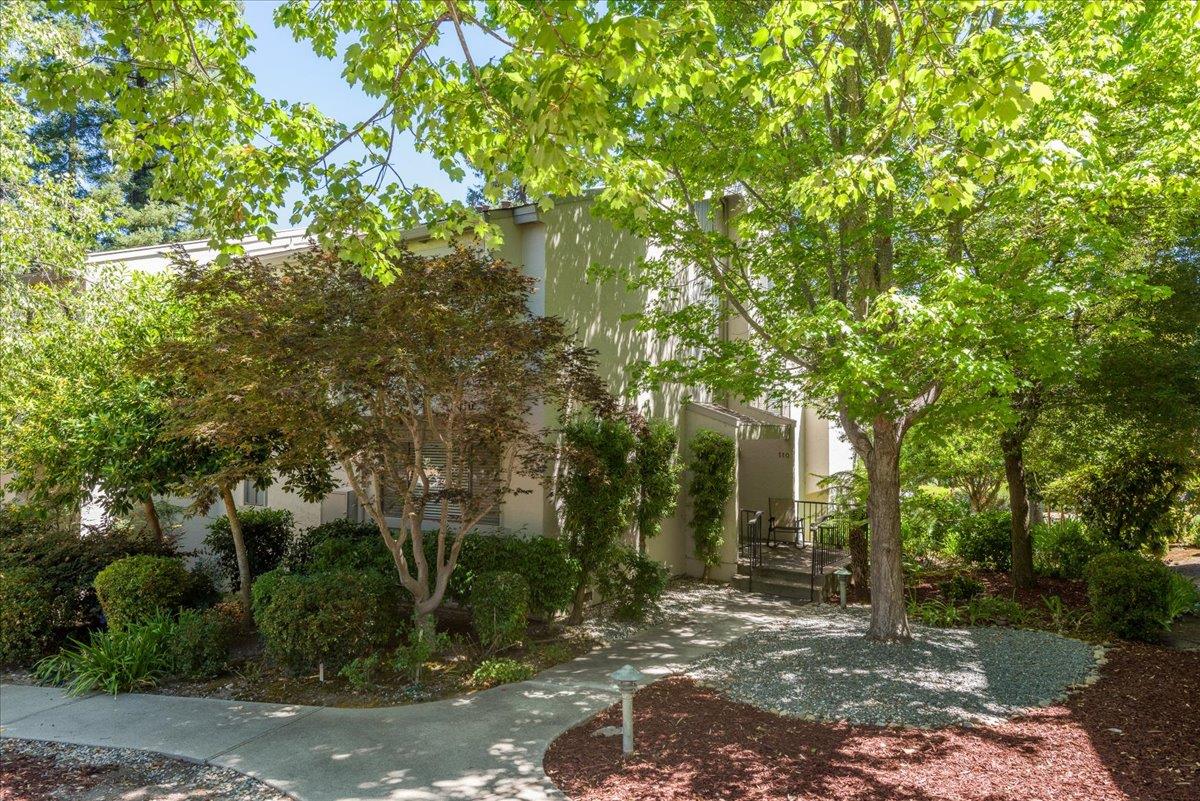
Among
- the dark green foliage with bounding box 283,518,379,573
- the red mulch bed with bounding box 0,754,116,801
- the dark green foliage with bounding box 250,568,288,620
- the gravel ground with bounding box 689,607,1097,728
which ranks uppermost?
the dark green foliage with bounding box 283,518,379,573

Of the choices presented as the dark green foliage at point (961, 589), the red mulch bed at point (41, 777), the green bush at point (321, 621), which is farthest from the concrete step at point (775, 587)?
the red mulch bed at point (41, 777)

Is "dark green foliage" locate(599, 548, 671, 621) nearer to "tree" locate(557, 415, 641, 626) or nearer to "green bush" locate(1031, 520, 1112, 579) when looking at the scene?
"tree" locate(557, 415, 641, 626)

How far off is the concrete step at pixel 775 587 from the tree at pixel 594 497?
385 cm

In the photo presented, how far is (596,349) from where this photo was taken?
11.8 m

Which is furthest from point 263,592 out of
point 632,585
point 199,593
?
point 632,585

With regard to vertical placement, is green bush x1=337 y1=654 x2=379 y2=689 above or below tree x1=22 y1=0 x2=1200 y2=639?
below

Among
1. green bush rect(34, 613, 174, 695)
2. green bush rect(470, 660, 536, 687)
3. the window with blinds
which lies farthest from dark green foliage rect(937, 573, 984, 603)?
green bush rect(34, 613, 174, 695)

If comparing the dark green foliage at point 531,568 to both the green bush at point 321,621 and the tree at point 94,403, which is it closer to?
the green bush at point 321,621

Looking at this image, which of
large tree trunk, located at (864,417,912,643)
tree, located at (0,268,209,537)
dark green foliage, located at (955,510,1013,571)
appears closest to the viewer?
large tree trunk, located at (864,417,912,643)

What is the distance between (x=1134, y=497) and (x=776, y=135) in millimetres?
10399

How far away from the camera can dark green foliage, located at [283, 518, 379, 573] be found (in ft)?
36.2

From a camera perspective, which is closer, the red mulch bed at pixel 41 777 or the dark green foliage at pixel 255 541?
the red mulch bed at pixel 41 777

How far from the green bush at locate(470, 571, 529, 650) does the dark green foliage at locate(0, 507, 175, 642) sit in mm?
5599

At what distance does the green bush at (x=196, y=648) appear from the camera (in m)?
9.20
